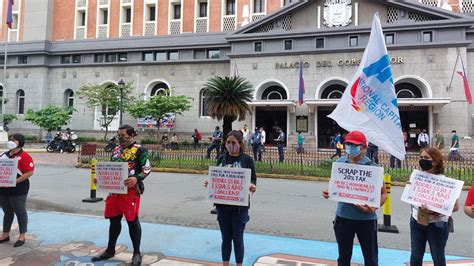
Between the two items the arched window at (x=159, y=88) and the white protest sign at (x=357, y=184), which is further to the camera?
the arched window at (x=159, y=88)

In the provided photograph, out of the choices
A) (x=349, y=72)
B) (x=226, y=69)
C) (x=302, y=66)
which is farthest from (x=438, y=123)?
(x=226, y=69)

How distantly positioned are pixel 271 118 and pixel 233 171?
2454 cm

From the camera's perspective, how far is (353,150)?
3863 mm

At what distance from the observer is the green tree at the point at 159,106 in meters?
28.2

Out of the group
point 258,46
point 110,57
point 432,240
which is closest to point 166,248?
point 432,240

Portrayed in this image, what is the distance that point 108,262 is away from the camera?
495 centimetres

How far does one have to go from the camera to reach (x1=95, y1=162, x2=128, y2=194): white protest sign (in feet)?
15.7

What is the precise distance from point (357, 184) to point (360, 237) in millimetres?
582

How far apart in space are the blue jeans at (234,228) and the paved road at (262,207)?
2575 millimetres

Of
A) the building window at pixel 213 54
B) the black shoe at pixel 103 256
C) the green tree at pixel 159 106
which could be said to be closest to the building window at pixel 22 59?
the green tree at pixel 159 106

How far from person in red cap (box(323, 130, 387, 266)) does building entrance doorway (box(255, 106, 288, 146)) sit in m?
24.5

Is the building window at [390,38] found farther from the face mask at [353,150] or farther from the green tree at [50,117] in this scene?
the green tree at [50,117]

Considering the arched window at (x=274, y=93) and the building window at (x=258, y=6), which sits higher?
the building window at (x=258, y=6)

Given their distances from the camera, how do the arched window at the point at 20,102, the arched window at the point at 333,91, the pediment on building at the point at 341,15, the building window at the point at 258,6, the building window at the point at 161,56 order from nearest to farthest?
the pediment on building at the point at 341,15
the arched window at the point at 333,91
the building window at the point at 258,6
the building window at the point at 161,56
the arched window at the point at 20,102
